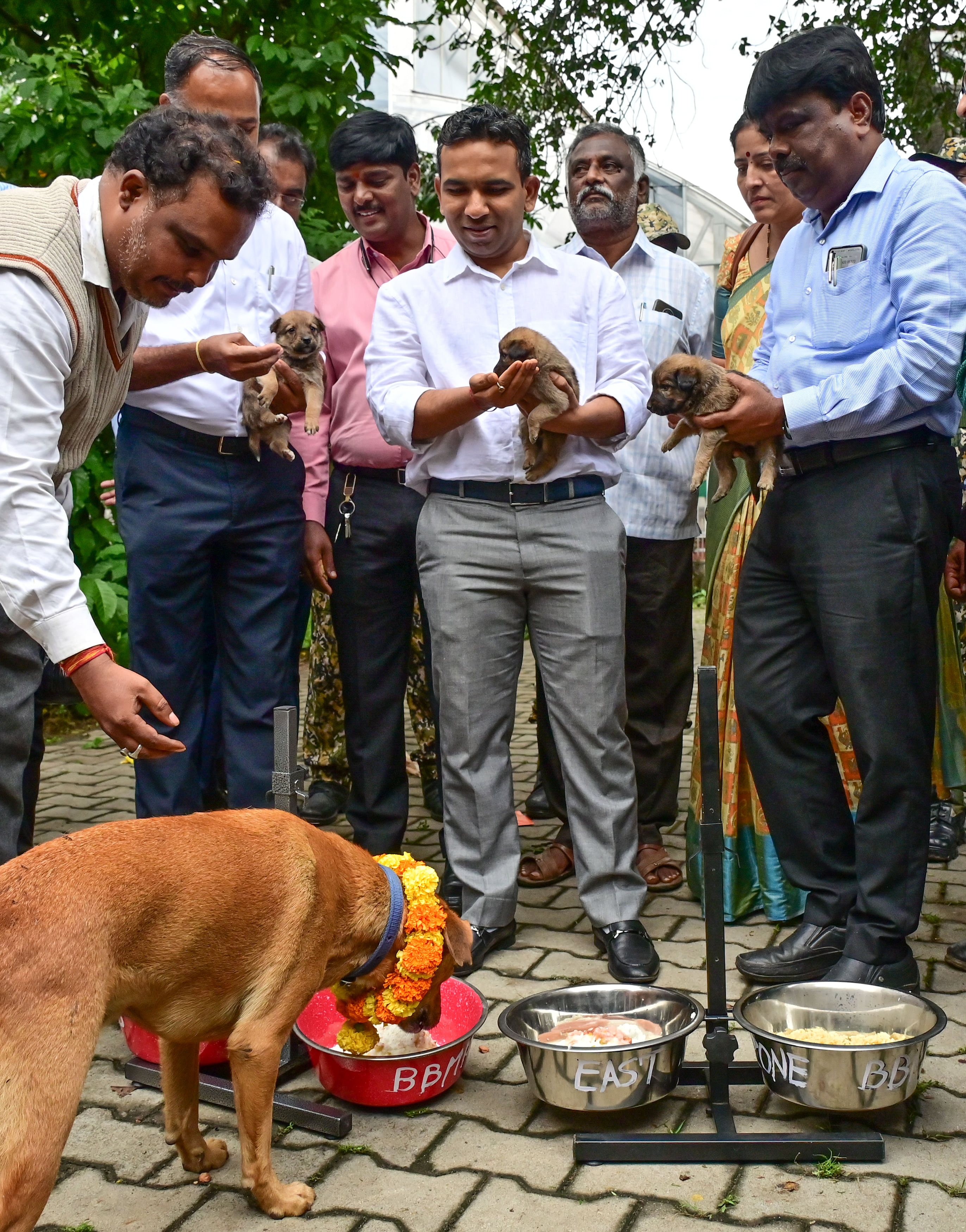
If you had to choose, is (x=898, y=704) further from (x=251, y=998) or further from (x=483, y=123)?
(x=483, y=123)

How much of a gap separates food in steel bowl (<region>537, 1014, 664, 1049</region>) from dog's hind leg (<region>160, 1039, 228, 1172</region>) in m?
0.88

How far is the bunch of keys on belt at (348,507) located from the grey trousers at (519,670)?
2.10ft

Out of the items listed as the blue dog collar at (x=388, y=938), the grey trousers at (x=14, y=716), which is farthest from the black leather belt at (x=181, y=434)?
the blue dog collar at (x=388, y=938)

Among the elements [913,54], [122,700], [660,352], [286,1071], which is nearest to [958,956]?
A: [286,1071]

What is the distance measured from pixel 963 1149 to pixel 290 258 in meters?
3.46

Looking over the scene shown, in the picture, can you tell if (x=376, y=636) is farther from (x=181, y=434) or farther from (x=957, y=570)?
(x=957, y=570)

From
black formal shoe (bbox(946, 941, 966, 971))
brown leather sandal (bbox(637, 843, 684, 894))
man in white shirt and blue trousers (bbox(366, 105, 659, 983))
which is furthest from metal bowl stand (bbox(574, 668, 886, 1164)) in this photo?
brown leather sandal (bbox(637, 843, 684, 894))

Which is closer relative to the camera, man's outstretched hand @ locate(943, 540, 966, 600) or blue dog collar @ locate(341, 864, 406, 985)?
blue dog collar @ locate(341, 864, 406, 985)

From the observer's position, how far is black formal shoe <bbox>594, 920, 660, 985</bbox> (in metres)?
4.03

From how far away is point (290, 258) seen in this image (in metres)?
4.32

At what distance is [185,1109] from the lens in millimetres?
2969

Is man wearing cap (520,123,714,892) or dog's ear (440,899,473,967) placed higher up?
man wearing cap (520,123,714,892)

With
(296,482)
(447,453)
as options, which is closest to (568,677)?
(447,453)

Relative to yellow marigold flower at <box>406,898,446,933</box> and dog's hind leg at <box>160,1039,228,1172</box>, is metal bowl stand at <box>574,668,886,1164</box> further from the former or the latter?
dog's hind leg at <box>160,1039,228,1172</box>
